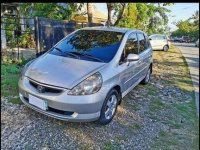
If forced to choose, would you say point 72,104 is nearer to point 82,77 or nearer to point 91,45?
point 82,77

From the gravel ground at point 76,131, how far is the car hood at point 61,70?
69 centimetres

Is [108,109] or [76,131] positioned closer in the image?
[76,131]

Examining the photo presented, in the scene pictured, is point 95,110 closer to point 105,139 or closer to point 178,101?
point 105,139

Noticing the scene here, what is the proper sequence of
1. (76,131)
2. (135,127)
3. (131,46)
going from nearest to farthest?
(76,131) < (135,127) < (131,46)

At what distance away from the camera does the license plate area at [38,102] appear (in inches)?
142

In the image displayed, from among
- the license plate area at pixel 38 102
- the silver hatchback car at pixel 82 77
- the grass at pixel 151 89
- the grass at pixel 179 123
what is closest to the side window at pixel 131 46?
the silver hatchback car at pixel 82 77

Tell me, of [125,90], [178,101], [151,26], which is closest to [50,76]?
[125,90]

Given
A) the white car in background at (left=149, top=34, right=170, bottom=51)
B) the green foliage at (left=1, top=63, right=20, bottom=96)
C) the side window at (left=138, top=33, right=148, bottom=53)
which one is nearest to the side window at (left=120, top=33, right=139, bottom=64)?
the side window at (left=138, top=33, right=148, bottom=53)

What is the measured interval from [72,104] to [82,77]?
1.43 ft

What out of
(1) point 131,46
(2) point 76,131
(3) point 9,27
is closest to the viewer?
(2) point 76,131

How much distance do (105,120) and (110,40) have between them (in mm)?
1634

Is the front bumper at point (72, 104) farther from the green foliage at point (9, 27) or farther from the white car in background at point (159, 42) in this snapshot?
the white car in background at point (159, 42)

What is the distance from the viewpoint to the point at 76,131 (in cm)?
380

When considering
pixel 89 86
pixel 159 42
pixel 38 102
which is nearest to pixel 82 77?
pixel 89 86
